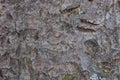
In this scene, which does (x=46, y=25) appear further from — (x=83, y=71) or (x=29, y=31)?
(x=83, y=71)

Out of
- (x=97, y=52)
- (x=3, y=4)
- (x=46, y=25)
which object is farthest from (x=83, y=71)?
(x=3, y=4)

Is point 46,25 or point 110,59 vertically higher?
point 46,25

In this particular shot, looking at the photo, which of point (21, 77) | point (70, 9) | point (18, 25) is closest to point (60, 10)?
point (70, 9)

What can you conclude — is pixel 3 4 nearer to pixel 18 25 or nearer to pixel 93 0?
pixel 18 25

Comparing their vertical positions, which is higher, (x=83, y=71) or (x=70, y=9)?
(x=70, y=9)

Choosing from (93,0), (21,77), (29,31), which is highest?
(93,0)

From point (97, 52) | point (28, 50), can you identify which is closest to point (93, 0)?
point (97, 52)
